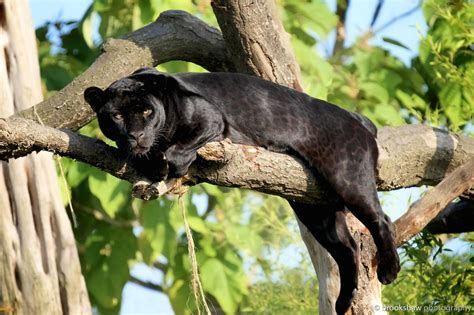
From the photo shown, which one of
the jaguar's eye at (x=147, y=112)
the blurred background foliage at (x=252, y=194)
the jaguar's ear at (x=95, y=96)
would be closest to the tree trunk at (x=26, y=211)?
the blurred background foliage at (x=252, y=194)

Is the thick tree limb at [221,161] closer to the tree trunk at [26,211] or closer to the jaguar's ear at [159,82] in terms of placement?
the jaguar's ear at [159,82]

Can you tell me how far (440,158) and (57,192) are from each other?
111 inches

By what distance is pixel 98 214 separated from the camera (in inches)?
336

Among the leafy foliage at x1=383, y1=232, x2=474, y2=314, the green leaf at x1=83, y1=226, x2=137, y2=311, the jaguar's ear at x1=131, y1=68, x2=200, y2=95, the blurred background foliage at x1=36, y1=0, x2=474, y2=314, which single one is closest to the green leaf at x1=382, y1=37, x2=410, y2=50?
the blurred background foliage at x1=36, y1=0, x2=474, y2=314

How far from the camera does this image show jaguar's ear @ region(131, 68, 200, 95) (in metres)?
4.23

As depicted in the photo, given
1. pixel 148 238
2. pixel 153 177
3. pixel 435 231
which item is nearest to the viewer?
pixel 153 177

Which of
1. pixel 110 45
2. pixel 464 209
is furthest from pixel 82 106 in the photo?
pixel 464 209

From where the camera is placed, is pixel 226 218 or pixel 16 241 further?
pixel 226 218

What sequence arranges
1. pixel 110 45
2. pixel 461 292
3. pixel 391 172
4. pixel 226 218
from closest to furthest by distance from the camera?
pixel 391 172, pixel 110 45, pixel 461 292, pixel 226 218

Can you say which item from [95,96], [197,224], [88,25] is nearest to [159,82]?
[95,96]

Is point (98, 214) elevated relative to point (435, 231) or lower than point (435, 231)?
lower

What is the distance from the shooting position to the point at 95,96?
4.25 m

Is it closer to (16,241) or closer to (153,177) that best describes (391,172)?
(153,177)

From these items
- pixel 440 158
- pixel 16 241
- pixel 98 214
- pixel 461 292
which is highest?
pixel 440 158
